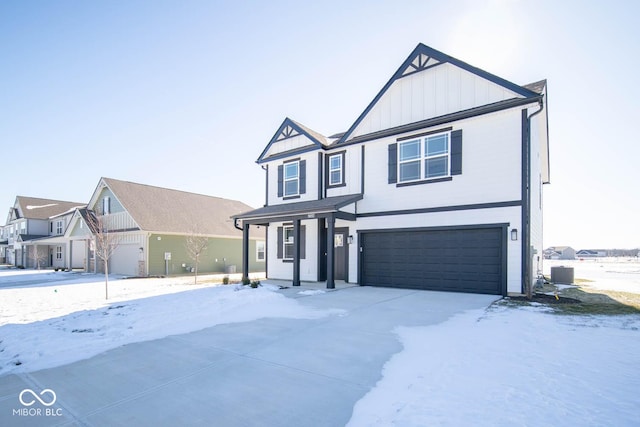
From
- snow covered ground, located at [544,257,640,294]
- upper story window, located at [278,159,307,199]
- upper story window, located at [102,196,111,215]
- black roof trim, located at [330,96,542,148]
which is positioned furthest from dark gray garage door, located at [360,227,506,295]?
upper story window, located at [102,196,111,215]

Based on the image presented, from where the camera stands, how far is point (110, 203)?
23.9m

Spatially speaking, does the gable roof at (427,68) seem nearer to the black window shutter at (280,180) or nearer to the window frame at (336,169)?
the window frame at (336,169)

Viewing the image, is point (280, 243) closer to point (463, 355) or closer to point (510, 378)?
point (463, 355)

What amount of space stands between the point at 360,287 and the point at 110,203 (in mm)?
20449

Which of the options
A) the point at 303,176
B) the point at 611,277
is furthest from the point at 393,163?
the point at 611,277

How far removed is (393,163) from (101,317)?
10735 millimetres

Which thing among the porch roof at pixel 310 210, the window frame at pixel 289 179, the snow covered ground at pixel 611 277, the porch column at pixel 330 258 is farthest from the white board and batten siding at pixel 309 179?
the snow covered ground at pixel 611 277

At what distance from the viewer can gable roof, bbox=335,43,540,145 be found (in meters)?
10.6

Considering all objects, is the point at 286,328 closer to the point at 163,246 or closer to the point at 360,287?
the point at 360,287

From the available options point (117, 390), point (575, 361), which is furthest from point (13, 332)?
point (575, 361)

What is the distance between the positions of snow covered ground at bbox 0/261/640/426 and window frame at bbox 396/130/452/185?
5162 mm

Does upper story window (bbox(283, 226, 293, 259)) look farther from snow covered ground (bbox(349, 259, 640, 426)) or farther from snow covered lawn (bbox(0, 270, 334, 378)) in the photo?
snow covered ground (bbox(349, 259, 640, 426))

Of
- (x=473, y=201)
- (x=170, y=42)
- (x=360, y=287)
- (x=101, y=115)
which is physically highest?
(x=170, y=42)

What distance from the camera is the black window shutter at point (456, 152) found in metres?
11.4
